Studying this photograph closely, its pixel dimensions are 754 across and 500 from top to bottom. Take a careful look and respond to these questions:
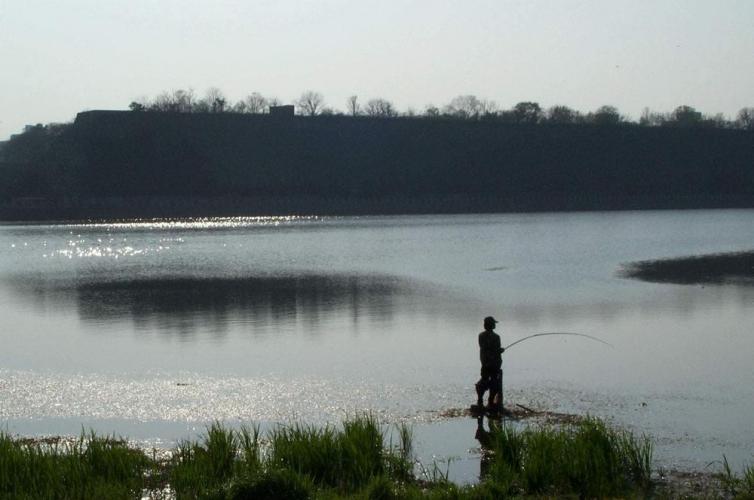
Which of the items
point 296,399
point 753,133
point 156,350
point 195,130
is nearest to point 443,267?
point 156,350

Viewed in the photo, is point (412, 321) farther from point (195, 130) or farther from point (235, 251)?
point (195, 130)

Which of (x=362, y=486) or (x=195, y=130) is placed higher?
(x=195, y=130)

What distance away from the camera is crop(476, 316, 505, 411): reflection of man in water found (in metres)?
13.6

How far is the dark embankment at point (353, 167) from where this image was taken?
131375 millimetres

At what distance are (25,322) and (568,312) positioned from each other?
13.7 m

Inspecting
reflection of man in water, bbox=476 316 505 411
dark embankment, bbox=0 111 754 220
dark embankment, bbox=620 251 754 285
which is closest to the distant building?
dark embankment, bbox=0 111 754 220

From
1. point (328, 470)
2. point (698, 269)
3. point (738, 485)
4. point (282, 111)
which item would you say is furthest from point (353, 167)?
point (738, 485)

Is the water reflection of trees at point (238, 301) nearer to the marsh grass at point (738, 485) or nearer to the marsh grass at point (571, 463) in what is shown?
the marsh grass at point (571, 463)

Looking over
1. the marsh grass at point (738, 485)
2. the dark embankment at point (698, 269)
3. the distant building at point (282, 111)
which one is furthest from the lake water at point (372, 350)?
the distant building at point (282, 111)

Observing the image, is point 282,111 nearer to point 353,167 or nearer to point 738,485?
point 353,167

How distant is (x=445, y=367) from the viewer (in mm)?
17750

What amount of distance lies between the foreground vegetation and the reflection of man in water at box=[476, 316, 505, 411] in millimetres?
2640

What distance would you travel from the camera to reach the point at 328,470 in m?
10.1

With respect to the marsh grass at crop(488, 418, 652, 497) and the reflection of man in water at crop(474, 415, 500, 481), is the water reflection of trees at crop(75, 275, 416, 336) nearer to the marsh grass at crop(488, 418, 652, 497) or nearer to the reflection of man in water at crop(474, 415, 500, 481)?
the reflection of man in water at crop(474, 415, 500, 481)
